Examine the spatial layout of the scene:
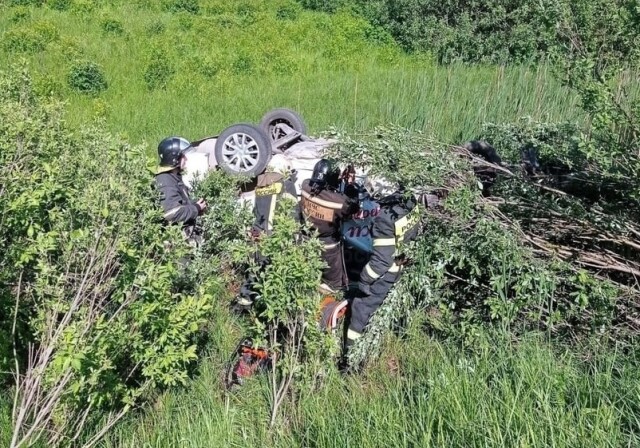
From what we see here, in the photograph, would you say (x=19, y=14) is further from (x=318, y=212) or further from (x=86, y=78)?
(x=318, y=212)

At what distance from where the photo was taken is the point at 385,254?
14.6 feet

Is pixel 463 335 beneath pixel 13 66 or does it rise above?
beneath

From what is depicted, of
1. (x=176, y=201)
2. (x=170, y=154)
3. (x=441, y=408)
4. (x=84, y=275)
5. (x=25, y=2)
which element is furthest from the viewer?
(x=25, y=2)

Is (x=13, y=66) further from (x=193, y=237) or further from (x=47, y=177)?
(x=193, y=237)

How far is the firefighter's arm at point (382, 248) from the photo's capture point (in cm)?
445

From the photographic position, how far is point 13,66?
4.24 m

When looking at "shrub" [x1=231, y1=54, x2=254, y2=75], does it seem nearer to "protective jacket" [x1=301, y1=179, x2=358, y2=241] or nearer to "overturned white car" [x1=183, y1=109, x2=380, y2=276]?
"overturned white car" [x1=183, y1=109, x2=380, y2=276]

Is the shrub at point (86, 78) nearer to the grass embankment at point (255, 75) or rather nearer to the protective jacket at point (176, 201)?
the grass embankment at point (255, 75)

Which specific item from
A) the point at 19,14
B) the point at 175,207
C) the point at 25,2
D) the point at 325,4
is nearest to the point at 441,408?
the point at 175,207

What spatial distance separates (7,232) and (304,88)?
332 inches

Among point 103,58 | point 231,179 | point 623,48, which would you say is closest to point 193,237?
point 231,179

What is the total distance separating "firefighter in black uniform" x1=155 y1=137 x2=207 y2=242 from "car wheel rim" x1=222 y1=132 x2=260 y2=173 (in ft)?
1.82

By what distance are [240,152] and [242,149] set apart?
3 centimetres

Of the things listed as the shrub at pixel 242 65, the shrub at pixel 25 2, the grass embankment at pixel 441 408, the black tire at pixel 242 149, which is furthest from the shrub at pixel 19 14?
the grass embankment at pixel 441 408
